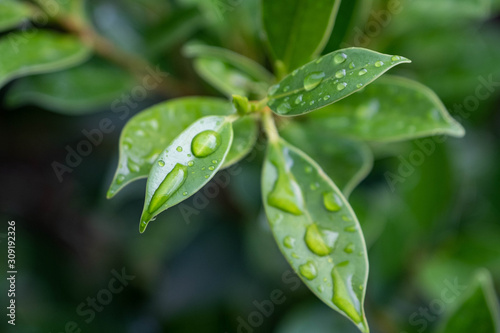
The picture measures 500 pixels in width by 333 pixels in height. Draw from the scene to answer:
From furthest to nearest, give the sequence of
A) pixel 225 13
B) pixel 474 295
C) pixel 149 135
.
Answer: pixel 225 13
pixel 474 295
pixel 149 135

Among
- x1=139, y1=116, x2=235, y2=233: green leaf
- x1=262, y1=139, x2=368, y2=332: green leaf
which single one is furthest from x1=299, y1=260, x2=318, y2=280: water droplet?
x1=139, y1=116, x2=235, y2=233: green leaf

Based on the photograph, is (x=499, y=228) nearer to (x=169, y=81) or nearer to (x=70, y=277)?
(x=169, y=81)

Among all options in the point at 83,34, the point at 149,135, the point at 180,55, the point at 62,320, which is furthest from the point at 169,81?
the point at 62,320

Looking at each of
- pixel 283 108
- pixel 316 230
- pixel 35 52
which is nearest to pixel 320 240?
pixel 316 230

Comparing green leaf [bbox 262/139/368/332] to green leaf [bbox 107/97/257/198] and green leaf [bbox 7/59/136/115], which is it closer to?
green leaf [bbox 107/97/257/198]

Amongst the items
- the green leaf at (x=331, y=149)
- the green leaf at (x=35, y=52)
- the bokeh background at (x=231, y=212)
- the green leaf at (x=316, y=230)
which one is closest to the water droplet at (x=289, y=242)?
the green leaf at (x=316, y=230)

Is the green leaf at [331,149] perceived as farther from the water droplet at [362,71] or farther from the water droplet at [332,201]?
the water droplet at [362,71]

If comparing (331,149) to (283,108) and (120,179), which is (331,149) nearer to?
(283,108)
